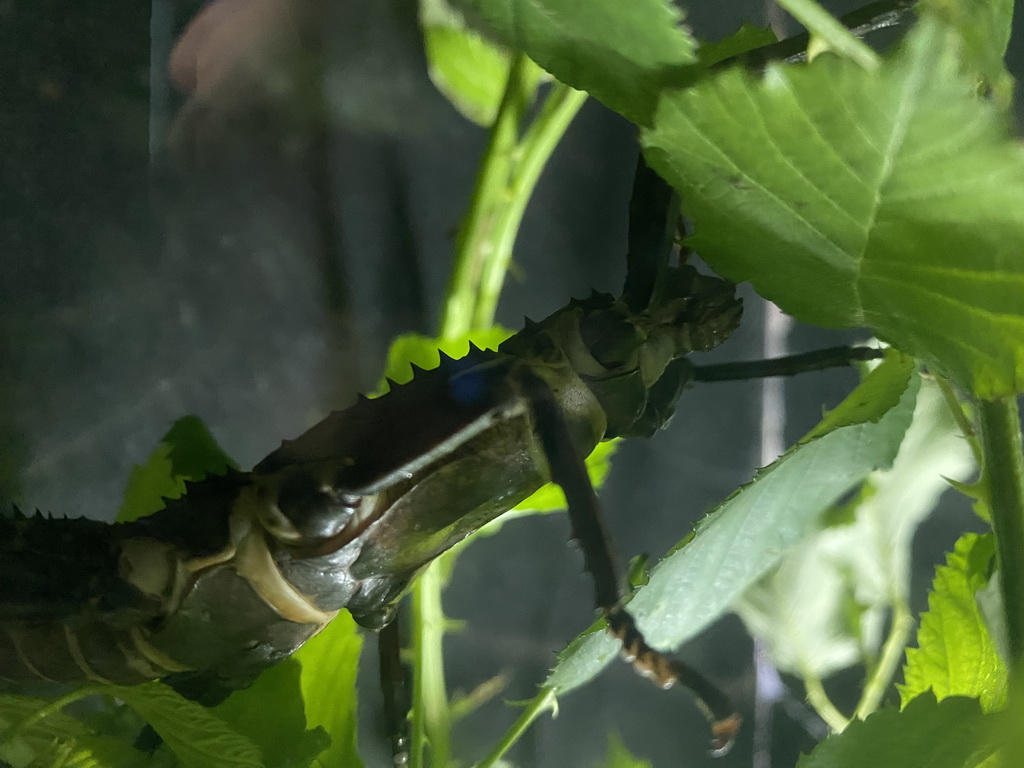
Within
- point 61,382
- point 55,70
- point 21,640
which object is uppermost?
point 55,70

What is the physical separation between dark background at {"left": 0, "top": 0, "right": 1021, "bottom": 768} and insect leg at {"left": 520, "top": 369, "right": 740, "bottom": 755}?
0.34ft

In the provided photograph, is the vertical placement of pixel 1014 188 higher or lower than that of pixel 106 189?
lower

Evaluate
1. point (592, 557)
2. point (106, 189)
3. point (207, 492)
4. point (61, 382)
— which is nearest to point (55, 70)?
point (106, 189)

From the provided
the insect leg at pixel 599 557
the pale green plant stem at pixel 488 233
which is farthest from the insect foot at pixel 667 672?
the pale green plant stem at pixel 488 233

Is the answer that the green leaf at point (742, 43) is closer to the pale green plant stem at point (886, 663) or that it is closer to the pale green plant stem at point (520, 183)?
the pale green plant stem at point (520, 183)

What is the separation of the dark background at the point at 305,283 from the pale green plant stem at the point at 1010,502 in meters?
0.18

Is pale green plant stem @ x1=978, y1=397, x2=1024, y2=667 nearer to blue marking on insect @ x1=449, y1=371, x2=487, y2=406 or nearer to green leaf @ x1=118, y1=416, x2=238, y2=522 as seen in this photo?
blue marking on insect @ x1=449, y1=371, x2=487, y2=406

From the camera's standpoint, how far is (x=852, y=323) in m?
0.19

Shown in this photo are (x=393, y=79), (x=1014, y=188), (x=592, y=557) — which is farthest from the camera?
(x=393, y=79)

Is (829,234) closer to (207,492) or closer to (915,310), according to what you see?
(915,310)

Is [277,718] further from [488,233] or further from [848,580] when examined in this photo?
[848,580]

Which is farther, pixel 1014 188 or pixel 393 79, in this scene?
pixel 393 79

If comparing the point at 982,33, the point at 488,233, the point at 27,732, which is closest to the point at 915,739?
the point at 982,33

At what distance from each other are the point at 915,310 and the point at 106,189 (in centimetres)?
44
